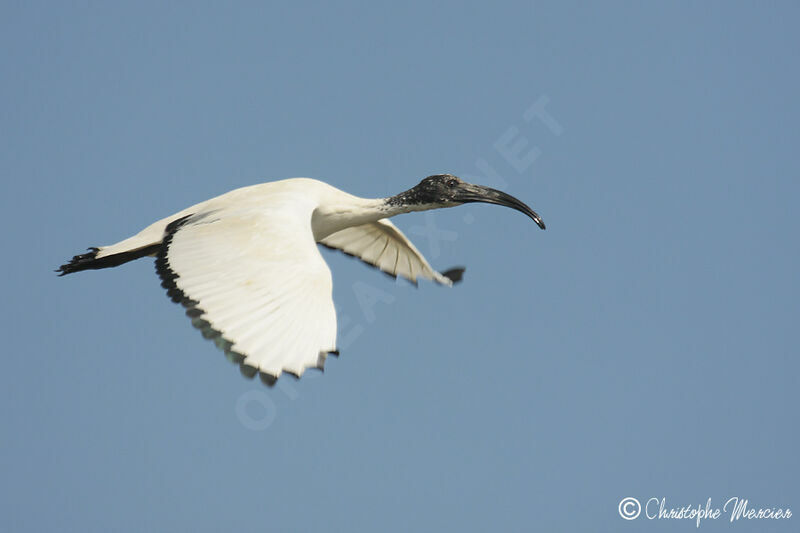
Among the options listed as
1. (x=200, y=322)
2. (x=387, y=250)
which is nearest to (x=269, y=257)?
(x=200, y=322)

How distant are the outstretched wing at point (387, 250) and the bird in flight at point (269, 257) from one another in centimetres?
1

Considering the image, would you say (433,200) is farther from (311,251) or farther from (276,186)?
(311,251)

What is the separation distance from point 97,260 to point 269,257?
2.23 m

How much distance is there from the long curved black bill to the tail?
2.88 meters

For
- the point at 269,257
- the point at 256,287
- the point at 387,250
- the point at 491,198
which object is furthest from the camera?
the point at 387,250

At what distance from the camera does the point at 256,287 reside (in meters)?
7.20

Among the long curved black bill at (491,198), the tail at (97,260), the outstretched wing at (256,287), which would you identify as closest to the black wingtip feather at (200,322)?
the outstretched wing at (256,287)

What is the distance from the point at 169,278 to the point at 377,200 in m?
2.96

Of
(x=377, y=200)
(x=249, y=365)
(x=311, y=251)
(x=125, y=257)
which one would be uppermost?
(x=125, y=257)

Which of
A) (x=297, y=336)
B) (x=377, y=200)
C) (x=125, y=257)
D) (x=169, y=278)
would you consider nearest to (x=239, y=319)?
(x=297, y=336)

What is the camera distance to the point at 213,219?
28.1 ft

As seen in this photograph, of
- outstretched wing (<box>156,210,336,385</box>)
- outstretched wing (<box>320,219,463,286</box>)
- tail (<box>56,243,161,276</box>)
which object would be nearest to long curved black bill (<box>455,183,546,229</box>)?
outstretched wing (<box>320,219,463,286</box>)

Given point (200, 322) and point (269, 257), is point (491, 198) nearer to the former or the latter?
point (269, 257)

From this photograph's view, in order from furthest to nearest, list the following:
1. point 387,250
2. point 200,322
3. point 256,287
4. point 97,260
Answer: point 387,250, point 97,260, point 256,287, point 200,322
